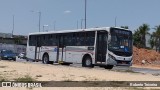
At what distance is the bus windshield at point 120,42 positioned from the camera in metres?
30.4

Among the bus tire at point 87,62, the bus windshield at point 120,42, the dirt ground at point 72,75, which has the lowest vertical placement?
the dirt ground at point 72,75

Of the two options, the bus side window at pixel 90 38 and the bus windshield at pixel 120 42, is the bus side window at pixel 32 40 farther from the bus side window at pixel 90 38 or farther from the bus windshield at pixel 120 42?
the bus windshield at pixel 120 42

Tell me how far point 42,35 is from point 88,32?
8.25m

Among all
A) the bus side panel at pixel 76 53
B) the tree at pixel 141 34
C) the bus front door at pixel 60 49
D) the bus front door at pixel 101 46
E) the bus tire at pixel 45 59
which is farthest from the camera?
the tree at pixel 141 34

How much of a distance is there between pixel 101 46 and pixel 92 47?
90cm

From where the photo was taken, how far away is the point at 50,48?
37906 mm

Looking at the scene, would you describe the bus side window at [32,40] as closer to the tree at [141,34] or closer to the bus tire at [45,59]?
the bus tire at [45,59]

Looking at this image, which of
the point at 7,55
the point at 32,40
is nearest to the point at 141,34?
the point at 7,55

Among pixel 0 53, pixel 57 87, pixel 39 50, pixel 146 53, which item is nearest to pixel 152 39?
pixel 146 53

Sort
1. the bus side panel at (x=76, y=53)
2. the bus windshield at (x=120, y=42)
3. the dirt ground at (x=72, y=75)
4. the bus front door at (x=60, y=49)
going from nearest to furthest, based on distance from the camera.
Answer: the dirt ground at (x=72, y=75) < the bus windshield at (x=120, y=42) < the bus side panel at (x=76, y=53) < the bus front door at (x=60, y=49)

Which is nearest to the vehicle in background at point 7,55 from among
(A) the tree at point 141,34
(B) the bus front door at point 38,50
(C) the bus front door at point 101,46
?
(B) the bus front door at point 38,50

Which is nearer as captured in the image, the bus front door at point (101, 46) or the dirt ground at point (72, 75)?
the dirt ground at point (72, 75)

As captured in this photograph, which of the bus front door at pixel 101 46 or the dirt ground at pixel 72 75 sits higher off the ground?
the bus front door at pixel 101 46

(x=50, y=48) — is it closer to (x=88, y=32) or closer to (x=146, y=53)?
(x=88, y=32)
